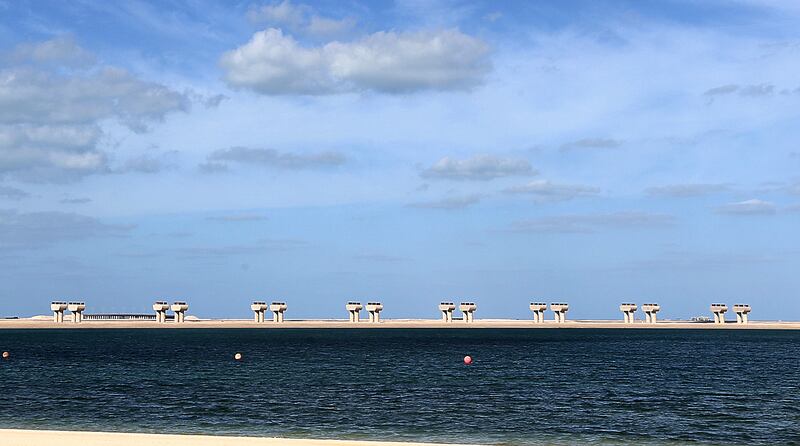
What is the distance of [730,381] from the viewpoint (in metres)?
83.1

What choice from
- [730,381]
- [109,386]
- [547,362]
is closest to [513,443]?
[109,386]

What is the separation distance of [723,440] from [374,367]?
59.3 meters

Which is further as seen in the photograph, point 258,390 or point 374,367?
point 374,367

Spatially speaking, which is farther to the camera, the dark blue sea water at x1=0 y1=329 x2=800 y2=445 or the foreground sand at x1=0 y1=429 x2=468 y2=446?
the dark blue sea water at x1=0 y1=329 x2=800 y2=445

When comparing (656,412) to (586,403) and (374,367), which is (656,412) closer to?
(586,403)

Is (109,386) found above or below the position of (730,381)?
above

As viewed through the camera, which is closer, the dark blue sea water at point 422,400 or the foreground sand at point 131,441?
the foreground sand at point 131,441

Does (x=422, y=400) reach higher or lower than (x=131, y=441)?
lower

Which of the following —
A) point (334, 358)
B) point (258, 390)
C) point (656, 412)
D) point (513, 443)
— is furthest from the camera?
point (334, 358)

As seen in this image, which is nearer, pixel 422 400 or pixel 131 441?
pixel 131 441

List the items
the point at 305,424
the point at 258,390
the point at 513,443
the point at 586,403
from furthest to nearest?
the point at 258,390, the point at 586,403, the point at 305,424, the point at 513,443

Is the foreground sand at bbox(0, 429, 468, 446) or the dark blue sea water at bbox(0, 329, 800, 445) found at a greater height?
the foreground sand at bbox(0, 429, 468, 446)

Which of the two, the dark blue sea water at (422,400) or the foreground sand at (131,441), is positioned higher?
the foreground sand at (131,441)

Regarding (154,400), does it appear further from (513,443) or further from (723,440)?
(723,440)
